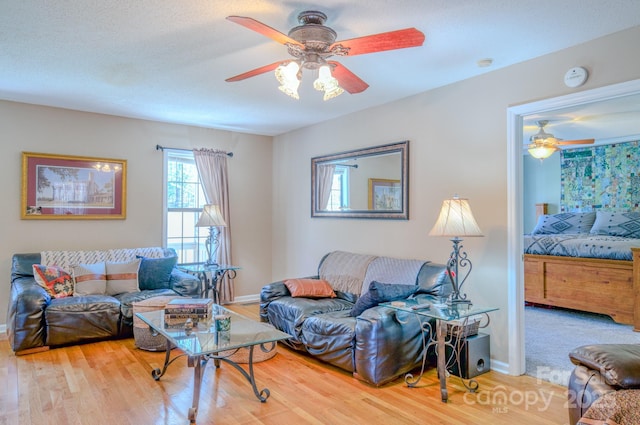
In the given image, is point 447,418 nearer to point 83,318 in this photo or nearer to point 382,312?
point 382,312

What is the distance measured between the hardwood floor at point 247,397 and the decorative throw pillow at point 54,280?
0.70m

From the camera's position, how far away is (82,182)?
4.69 m

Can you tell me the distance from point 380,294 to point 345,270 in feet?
3.87

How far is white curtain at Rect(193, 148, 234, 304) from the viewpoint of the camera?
17.9ft

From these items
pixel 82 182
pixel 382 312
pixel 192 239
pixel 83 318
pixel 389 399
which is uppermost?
pixel 82 182

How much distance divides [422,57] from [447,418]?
2.49 metres

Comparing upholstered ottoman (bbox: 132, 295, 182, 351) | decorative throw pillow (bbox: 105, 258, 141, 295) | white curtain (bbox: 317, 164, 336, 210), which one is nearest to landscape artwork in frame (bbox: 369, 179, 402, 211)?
white curtain (bbox: 317, 164, 336, 210)

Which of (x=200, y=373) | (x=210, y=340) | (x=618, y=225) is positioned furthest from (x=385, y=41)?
(x=618, y=225)

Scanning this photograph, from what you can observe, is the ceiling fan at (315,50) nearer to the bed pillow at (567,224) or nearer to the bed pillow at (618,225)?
the bed pillow at (618,225)

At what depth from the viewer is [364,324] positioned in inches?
116

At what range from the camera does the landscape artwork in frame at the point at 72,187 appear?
4402 mm

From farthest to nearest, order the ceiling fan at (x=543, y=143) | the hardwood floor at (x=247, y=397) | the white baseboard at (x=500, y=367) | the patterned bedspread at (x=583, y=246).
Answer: the ceiling fan at (x=543, y=143) → the patterned bedspread at (x=583, y=246) → the white baseboard at (x=500, y=367) → the hardwood floor at (x=247, y=397)

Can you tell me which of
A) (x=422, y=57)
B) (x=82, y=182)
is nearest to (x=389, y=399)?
(x=422, y=57)

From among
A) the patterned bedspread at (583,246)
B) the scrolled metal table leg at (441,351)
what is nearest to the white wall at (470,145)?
the scrolled metal table leg at (441,351)
